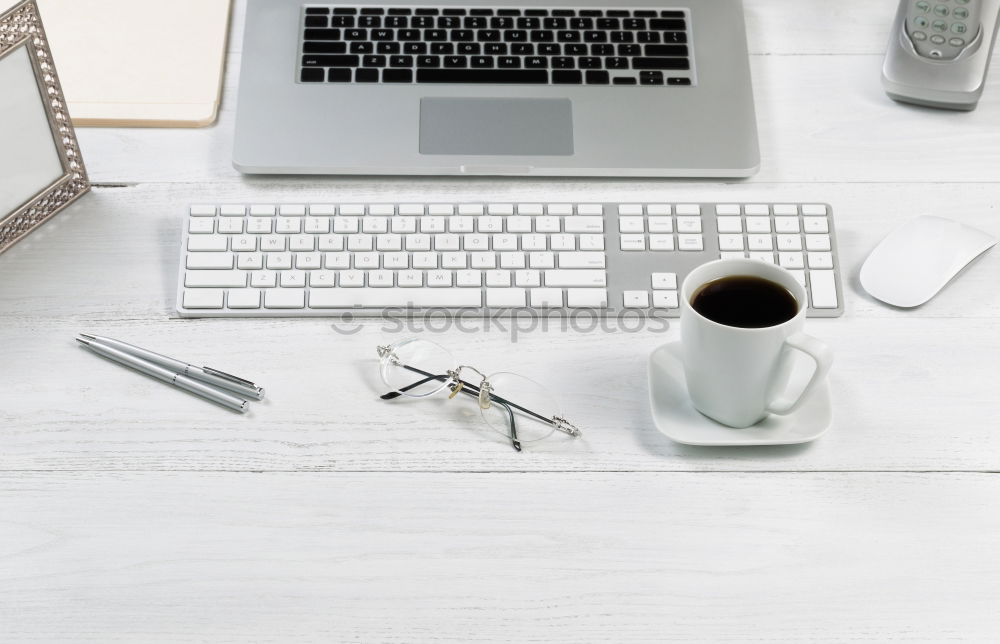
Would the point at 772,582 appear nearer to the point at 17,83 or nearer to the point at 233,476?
the point at 233,476

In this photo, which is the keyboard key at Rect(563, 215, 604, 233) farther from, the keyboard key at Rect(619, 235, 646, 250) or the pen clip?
the pen clip

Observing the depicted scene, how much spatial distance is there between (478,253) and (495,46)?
0.24 meters

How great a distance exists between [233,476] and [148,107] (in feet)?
1.41

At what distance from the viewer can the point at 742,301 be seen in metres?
0.67

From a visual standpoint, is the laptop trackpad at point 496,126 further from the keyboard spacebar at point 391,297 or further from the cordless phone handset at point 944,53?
the cordless phone handset at point 944,53

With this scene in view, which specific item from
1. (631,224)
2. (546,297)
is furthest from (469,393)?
(631,224)

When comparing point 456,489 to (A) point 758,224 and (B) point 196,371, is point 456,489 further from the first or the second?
(A) point 758,224

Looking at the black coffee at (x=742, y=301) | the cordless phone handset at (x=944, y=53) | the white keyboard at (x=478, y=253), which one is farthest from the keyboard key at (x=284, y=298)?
the cordless phone handset at (x=944, y=53)

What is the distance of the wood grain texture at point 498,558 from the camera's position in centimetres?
62

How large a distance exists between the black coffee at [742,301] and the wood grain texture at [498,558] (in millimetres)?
119

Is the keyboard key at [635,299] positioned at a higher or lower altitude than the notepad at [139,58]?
lower

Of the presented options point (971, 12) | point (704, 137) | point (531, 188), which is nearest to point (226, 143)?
point (531, 188)

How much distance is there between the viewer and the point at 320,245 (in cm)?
A: 81

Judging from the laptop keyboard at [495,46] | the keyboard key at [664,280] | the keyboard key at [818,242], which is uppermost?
A: the laptop keyboard at [495,46]
